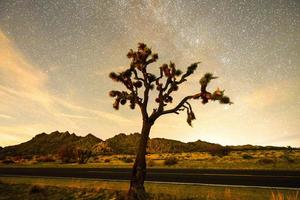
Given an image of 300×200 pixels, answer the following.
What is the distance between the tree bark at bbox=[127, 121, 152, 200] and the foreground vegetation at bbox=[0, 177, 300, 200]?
0.80m

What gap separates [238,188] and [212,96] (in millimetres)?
4546

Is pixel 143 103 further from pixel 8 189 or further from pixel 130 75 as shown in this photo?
pixel 8 189

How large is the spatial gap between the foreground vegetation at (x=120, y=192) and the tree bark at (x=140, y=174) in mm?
796

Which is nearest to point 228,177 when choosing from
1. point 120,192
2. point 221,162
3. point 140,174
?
point 120,192

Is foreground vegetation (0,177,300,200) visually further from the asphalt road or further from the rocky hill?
the rocky hill

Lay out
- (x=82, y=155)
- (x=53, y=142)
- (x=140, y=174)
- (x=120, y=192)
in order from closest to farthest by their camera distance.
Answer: (x=140, y=174) → (x=120, y=192) → (x=82, y=155) → (x=53, y=142)

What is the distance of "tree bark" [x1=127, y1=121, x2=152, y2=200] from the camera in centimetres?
1253

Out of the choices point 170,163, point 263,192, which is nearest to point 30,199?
point 263,192

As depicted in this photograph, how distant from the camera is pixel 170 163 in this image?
3459 centimetres

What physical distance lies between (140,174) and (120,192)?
2298mm

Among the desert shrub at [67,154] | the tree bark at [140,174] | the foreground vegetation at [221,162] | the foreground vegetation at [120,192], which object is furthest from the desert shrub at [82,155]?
the tree bark at [140,174]

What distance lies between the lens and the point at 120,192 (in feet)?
47.6

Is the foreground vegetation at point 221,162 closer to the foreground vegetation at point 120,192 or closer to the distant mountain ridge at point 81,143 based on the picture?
the foreground vegetation at point 120,192

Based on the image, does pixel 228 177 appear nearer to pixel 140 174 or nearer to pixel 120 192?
pixel 120 192
